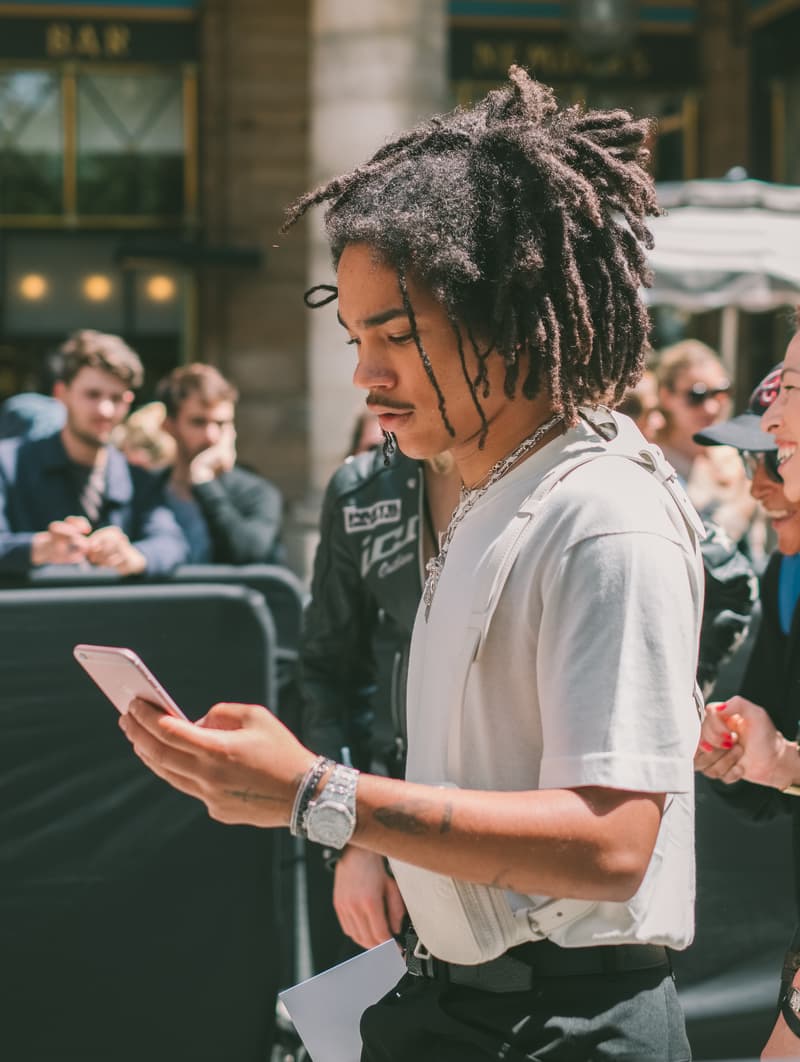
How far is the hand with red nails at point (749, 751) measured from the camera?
2467mm

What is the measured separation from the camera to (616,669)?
1496 millimetres

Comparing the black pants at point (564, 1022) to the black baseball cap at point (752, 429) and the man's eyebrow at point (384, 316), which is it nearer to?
the man's eyebrow at point (384, 316)

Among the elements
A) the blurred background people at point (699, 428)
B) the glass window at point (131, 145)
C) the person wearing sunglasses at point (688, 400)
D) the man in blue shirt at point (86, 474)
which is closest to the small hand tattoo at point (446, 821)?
the man in blue shirt at point (86, 474)

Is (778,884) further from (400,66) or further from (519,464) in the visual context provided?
A: (400,66)

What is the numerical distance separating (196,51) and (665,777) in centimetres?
1201

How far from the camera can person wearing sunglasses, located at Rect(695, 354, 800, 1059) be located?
8.08 feet

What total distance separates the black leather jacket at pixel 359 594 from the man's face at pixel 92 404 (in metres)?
2.46

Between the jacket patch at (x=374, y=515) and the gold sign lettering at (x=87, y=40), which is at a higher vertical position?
the gold sign lettering at (x=87, y=40)

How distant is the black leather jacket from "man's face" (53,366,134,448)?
246 cm

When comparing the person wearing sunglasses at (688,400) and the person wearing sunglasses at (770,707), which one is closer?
the person wearing sunglasses at (770,707)

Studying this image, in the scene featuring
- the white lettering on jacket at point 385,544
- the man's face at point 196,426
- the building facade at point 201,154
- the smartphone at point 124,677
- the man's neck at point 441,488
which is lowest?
the smartphone at point 124,677

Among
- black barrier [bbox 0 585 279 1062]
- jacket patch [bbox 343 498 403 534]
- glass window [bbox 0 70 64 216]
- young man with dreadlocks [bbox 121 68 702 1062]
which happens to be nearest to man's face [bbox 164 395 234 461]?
black barrier [bbox 0 585 279 1062]

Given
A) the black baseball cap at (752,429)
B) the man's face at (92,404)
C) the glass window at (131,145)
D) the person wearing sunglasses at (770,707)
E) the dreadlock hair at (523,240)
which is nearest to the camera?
the dreadlock hair at (523,240)

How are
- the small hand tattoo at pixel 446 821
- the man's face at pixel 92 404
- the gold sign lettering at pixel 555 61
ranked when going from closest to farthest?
the small hand tattoo at pixel 446 821, the man's face at pixel 92 404, the gold sign lettering at pixel 555 61
